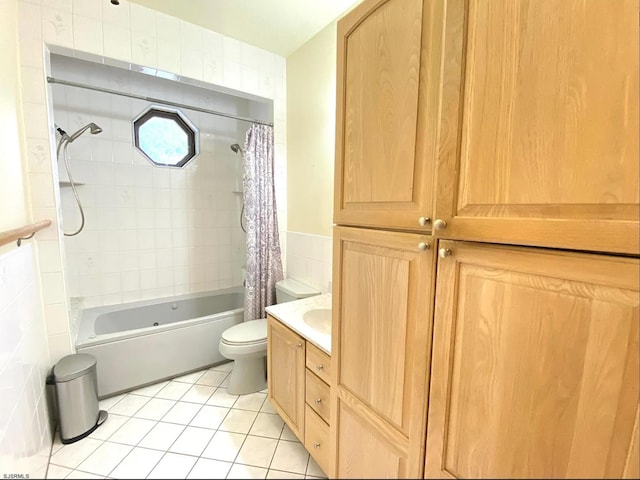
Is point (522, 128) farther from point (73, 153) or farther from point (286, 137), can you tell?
point (73, 153)

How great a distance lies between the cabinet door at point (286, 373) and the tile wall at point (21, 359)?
86 cm

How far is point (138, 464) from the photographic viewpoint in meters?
0.36

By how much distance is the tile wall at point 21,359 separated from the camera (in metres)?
0.81

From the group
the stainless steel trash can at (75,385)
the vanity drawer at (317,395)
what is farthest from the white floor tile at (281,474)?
the stainless steel trash can at (75,385)

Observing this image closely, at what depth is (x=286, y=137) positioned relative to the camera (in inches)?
96.1

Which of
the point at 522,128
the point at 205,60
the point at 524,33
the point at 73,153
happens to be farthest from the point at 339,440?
the point at 73,153

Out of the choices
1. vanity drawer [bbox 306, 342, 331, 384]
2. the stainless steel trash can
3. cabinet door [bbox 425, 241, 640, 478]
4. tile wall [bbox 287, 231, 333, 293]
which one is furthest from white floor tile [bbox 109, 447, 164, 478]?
tile wall [bbox 287, 231, 333, 293]

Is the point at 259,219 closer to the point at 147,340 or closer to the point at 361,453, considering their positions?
the point at 147,340

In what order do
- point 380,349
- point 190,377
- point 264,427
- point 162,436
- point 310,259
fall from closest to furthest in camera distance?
point 162,436, point 380,349, point 264,427, point 190,377, point 310,259

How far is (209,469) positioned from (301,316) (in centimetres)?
117

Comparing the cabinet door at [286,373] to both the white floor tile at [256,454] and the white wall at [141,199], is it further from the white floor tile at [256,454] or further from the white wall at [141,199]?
the white wall at [141,199]

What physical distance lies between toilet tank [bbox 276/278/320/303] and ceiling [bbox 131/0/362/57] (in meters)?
1.83

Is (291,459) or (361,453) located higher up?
(291,459)

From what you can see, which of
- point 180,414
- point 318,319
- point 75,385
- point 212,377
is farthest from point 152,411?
point 212,377
